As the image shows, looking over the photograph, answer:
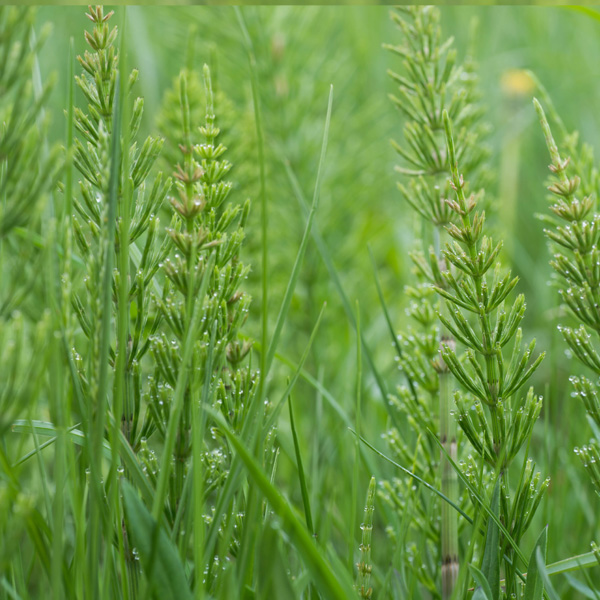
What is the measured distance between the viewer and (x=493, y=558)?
0.58 meters

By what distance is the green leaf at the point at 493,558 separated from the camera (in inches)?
22.6

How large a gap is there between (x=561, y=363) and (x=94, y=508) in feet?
4.49

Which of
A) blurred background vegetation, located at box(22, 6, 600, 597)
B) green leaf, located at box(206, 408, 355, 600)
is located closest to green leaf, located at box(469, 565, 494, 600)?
green leaf, located at box(206, 408, 355, 600)

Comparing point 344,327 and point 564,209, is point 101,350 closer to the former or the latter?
point 564,209

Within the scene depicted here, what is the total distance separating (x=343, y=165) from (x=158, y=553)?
138 cm

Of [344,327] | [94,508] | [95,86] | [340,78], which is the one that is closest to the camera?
[94,508]

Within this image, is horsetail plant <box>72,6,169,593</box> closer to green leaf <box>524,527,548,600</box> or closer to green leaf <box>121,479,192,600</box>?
green leaf <box>121,479,192,600</box>

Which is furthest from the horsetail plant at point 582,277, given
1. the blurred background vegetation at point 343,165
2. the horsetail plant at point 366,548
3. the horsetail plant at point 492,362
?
the blurred background vegetation at point 343,165

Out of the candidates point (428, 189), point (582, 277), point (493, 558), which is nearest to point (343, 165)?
point (428, 189)

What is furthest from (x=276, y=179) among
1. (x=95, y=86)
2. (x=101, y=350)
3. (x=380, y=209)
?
(x=101, y=350)

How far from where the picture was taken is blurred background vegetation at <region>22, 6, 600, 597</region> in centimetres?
119

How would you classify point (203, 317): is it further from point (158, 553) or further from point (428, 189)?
point (428, 189)

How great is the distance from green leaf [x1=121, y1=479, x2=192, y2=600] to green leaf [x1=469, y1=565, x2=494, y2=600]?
Answer: 9.2 inches

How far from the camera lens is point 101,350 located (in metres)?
0.47
